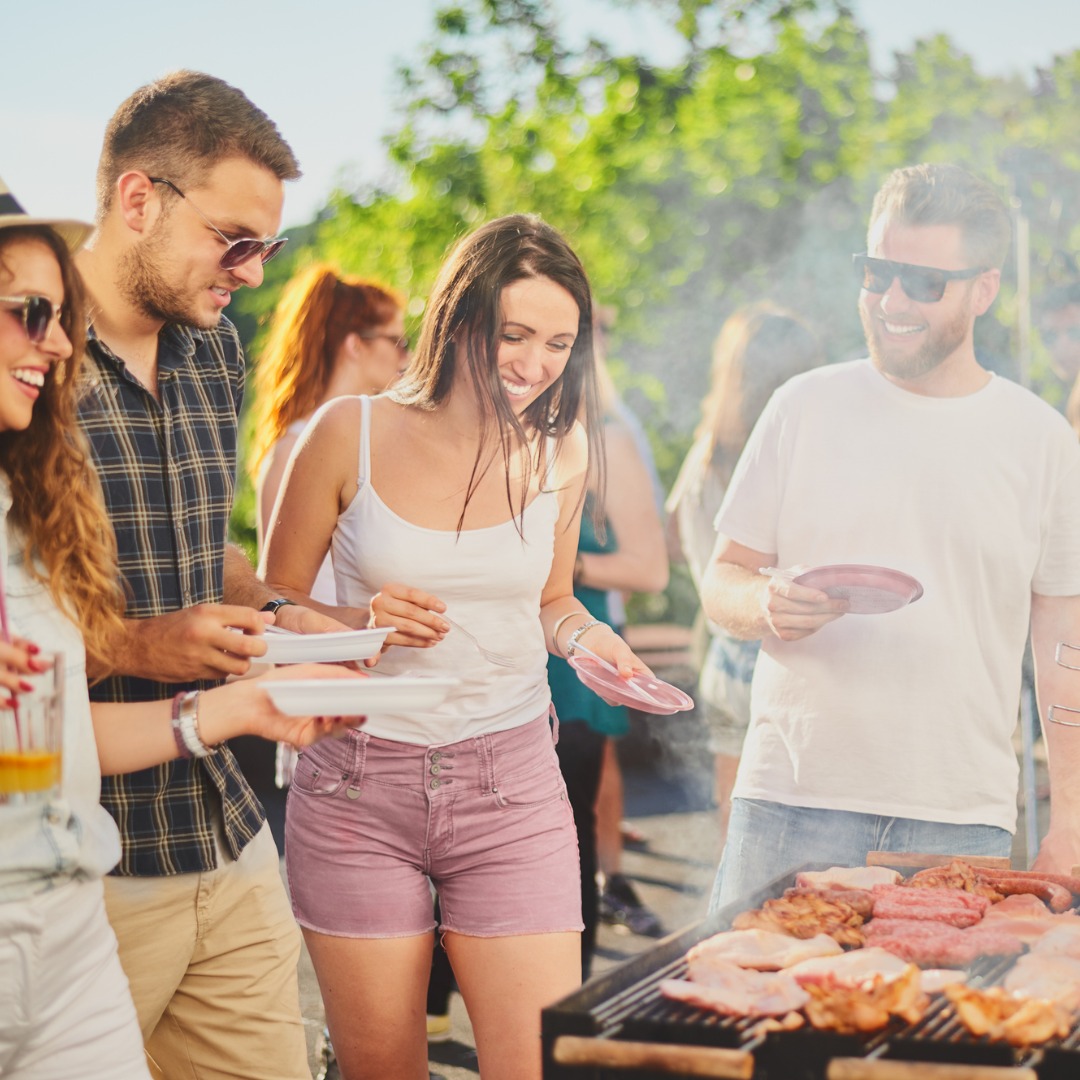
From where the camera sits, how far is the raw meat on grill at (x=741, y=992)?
1951 millimetres

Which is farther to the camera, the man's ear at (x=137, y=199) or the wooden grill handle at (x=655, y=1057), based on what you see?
the man's ear at (x=137, y=199)

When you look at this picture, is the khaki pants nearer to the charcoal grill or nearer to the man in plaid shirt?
the man in plaid shirt

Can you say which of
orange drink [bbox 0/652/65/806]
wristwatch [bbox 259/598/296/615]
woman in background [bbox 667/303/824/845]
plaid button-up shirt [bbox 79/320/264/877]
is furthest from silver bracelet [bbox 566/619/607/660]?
woman in background [bbox 667/303/824/845]

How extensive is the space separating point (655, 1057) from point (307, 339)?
2.78m

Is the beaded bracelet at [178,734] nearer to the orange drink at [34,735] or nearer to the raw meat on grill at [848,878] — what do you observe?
the orange drink at [34,735]

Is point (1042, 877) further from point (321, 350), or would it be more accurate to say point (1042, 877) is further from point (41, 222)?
point (321, 350)

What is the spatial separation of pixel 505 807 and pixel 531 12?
36.2 feet

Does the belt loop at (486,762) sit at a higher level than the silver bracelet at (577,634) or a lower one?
lower

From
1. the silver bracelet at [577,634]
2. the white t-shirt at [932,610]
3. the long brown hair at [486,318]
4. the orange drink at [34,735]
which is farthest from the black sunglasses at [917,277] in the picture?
the orange drink at [34,735]

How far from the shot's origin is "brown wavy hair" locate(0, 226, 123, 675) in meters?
2.03

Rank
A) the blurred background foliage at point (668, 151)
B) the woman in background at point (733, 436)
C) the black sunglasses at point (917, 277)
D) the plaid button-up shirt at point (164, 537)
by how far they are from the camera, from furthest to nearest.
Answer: the blurred background foliage at point (668, 151) < the woman in background at point (733, 436) < the black sunglasses at point (917, 277) < the plaid button-up shirt at point (164, 537)

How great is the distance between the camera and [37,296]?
1.96 m

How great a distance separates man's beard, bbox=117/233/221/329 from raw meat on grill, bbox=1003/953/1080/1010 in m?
1.74

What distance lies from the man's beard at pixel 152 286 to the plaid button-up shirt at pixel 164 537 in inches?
4.5
